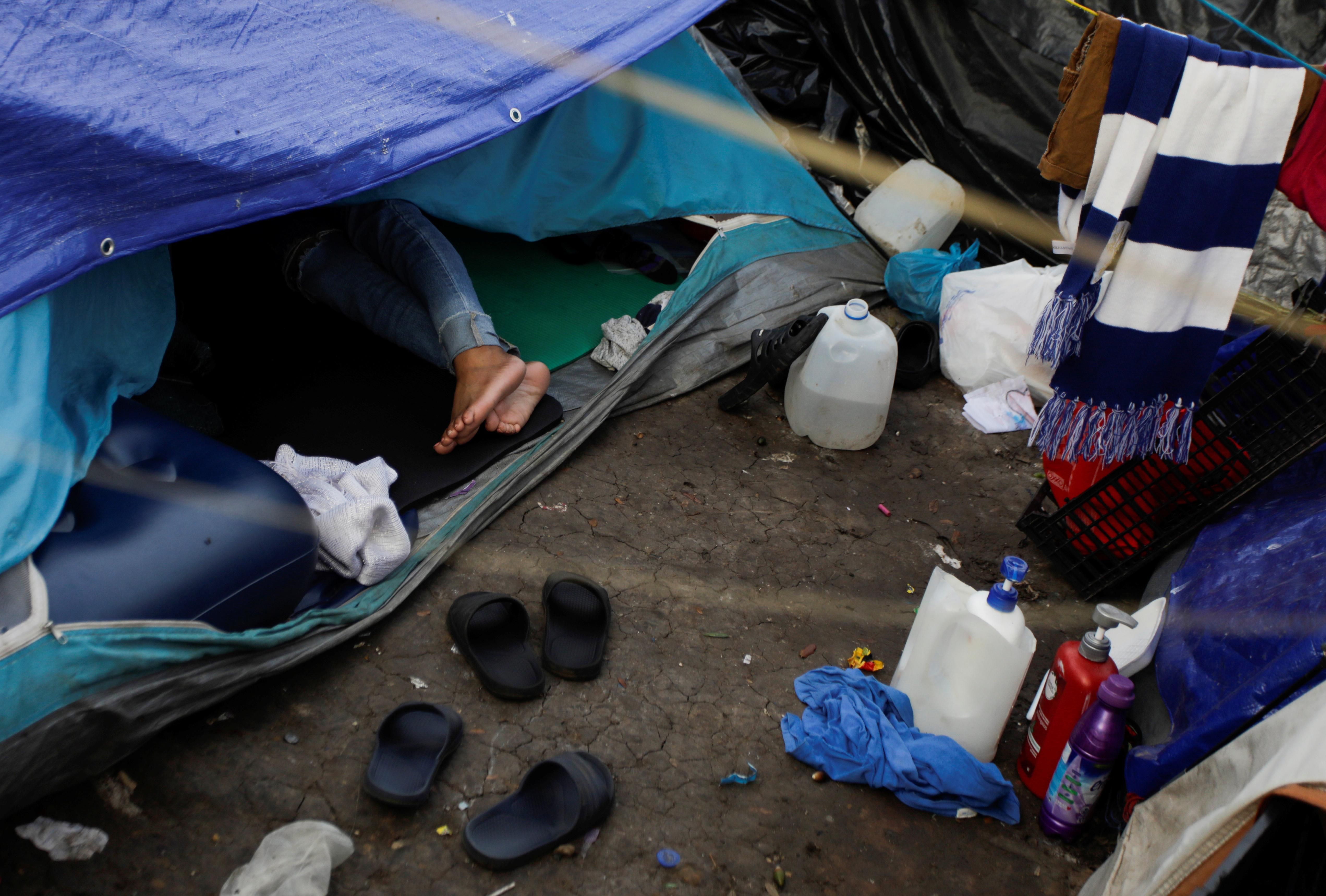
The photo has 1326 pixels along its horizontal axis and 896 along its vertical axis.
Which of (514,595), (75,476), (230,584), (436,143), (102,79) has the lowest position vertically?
(514,595)

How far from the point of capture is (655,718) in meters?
1.62

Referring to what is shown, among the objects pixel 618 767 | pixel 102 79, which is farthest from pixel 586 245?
pixel 618 767

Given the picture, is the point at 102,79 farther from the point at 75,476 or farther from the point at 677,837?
the point at 677,837

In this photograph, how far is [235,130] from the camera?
1.46 metres

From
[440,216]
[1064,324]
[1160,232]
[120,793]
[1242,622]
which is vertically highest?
[1160,232]

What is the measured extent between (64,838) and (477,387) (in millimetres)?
1094

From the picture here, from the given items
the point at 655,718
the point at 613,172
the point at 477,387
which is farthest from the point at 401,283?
the point at 655,718

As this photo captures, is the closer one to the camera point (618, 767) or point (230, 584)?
point (230, 584)

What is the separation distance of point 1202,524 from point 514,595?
1365 mm

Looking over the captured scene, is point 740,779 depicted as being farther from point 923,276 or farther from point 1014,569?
point 923,276

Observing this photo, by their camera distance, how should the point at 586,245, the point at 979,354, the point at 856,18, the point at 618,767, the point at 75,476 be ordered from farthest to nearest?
the point at 856,18, the point at 586,245, the point at 979,354, the point at 618,767, the point at 75,476

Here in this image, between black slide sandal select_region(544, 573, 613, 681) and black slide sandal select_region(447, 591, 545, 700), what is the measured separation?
38 millimetres

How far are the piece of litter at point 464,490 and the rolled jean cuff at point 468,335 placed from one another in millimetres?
282

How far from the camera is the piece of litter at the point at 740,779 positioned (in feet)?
5.00
